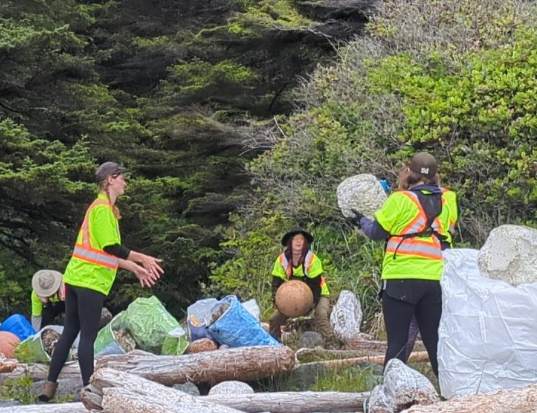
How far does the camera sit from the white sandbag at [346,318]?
8.74 m

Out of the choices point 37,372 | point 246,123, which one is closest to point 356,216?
point 37,372

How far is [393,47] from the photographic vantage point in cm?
1162

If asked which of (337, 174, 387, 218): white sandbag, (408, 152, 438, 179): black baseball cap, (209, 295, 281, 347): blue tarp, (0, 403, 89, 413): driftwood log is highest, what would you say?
(408, 152, 438, 179): black baseball cap

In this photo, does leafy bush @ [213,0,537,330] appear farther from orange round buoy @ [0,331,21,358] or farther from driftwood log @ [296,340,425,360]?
orange round buoy @ [0,331,21,358]

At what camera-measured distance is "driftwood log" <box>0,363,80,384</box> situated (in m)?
7.55

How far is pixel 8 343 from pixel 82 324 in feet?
8.38

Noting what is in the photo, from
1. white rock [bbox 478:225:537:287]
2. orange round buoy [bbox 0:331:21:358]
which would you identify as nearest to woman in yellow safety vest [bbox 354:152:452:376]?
white rock [bbox 478:225:537:287]

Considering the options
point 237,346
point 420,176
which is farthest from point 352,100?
point 420,176

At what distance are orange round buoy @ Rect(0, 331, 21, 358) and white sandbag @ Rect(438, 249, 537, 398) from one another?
14.1 ft

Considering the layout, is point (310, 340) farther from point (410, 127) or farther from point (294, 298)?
point (410, 127)

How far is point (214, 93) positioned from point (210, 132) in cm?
133

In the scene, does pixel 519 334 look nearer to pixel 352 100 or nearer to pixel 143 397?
pixel 143 397

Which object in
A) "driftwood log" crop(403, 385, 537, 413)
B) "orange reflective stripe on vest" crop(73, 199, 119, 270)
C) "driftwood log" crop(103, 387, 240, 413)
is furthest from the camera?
"orange reflective stripe on vest" crop(73, 199, 119, 270)

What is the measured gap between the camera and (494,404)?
4.93 m
